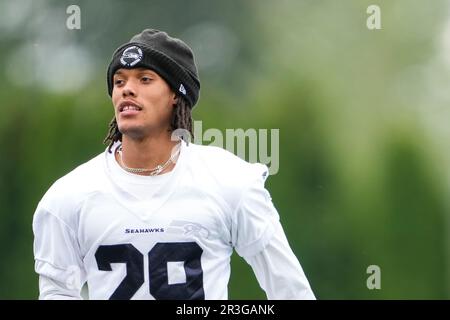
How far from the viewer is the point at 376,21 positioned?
4.73 m

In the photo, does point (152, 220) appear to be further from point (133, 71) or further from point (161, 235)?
point (133, 71)

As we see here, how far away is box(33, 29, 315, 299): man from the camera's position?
2471 millimetres

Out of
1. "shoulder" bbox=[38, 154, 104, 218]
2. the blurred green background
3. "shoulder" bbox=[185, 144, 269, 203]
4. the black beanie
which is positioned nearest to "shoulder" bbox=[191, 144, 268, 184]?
"shoulder" bbox=[185, 144, 269, 203]

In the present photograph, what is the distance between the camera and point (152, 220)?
98.7 inches

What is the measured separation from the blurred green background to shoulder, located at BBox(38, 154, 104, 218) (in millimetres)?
2091

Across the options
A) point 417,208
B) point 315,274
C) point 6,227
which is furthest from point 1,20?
point 417,208

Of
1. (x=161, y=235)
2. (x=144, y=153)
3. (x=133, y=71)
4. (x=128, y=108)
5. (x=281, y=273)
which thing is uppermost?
(x=133, y=71)

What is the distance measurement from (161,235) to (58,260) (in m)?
0.33

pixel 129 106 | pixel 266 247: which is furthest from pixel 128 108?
pixel 266 247

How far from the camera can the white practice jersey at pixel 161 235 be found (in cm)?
247

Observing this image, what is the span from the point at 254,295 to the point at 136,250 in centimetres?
227

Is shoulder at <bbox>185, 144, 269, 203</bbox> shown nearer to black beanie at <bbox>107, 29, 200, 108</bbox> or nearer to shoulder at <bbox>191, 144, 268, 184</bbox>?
shoulder at <bbox>191, 144, 268, 184</bbox>

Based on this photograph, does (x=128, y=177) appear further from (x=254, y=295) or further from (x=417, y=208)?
(x=417, y=208)

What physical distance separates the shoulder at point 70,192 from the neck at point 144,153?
3.9 inches
